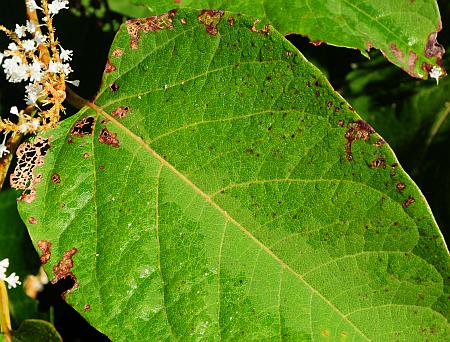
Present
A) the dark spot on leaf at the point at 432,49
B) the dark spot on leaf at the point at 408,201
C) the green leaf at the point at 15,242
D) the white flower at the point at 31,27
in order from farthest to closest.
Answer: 1. the green leaf at the point at 15,242
2. the dark spot on leaf at the point at 432,49
3. the white flower at the point at 31,27
4. the dark spot on leaf at the point at 408,201

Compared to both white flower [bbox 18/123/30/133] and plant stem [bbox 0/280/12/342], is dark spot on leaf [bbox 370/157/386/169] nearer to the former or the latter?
white flower [bbox 18/123/30/133]

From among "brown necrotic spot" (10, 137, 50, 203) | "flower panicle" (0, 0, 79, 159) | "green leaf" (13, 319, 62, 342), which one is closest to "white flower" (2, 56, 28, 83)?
"flower panicle" (0, 0, 79, 159)

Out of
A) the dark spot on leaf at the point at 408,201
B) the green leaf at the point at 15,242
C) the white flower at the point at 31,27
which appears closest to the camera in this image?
the dark spot on leaf at the point at 408,201

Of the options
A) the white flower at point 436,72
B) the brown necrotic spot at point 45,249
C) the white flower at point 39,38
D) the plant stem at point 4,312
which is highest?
the white flower at point 39,38

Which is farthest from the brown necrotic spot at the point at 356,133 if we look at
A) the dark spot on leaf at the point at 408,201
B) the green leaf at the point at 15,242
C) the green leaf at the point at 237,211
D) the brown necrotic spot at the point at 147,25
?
the green leaf at the point at 15,242

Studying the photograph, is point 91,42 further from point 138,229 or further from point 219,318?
point 219,318

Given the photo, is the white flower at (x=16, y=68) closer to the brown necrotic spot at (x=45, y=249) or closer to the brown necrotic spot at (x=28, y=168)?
the brown necrotic spot at (x=28, y=168)

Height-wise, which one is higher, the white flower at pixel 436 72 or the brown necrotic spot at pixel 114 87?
the white flower at pixel 436 72
